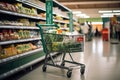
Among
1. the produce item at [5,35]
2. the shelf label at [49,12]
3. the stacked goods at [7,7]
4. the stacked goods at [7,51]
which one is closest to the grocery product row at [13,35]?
the produce item at [5,35]

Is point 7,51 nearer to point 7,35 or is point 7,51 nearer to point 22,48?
point 7,35

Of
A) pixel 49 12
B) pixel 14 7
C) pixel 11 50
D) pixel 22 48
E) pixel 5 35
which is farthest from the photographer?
pixel 49 12

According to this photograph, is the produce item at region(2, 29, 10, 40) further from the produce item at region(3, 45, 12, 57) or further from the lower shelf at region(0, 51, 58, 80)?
the lower shelf at region(0, 51, 58, 80)

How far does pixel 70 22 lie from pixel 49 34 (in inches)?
261

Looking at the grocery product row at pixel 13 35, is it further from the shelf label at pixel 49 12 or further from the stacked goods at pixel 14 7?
Answer: the shelf label at pixel 49 12

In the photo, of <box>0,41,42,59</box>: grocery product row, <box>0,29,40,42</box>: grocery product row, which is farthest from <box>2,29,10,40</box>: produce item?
<box>0,41,42,59</box>: grocery product row

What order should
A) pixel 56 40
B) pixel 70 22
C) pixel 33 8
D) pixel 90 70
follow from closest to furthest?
1. pixel 56 40
2. pixel 90 70
3. pixel 33 8
4. pixel 70 22

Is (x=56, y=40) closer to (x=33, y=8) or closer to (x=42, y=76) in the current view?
(x=42, y=76)

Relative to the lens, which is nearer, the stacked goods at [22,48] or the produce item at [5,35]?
the produce item at [5,35]

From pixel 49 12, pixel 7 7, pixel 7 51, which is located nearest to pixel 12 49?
pixel 7 51

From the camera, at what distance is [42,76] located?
4457mm

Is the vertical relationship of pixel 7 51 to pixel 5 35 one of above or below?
below

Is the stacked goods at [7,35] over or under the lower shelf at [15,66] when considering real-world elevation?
over

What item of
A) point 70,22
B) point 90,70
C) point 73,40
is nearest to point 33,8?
point 73,40
